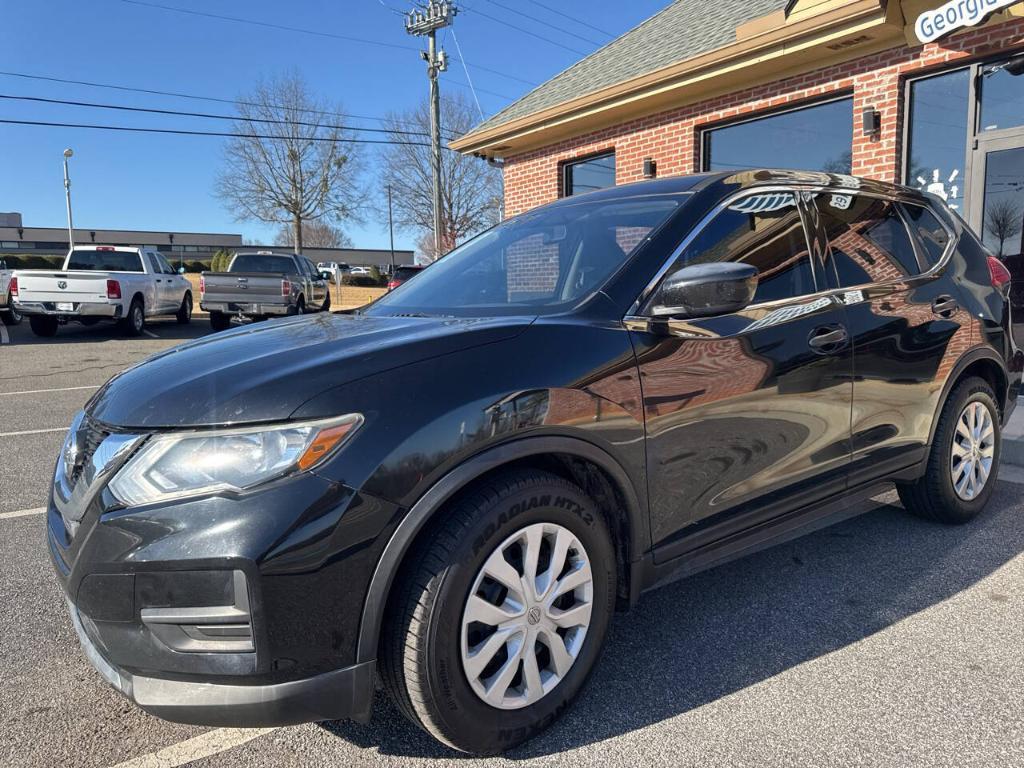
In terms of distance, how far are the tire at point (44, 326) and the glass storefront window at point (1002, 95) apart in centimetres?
1518

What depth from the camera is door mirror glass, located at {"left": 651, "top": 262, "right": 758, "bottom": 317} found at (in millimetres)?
2420

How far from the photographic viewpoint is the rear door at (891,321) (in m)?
3.21

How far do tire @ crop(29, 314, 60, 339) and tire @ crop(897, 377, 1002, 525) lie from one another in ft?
50.2

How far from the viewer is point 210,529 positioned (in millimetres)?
1789

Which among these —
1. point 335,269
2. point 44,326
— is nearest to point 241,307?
point 44,326

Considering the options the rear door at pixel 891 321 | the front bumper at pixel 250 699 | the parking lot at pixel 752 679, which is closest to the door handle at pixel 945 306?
the rear door at pixel 891 321

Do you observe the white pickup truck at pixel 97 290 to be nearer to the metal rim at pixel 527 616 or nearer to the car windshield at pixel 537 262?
the car windshield at pixel 537 262

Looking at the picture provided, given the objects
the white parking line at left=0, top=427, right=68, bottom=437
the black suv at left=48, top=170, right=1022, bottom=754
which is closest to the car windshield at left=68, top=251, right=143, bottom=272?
the white parking line at left=0, top=427, right=68, bottom=437

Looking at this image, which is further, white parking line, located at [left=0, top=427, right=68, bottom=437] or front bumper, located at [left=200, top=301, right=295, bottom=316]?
front bumper, located at [left=200, top=301, right=295, bottom=316]

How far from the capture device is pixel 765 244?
298cm

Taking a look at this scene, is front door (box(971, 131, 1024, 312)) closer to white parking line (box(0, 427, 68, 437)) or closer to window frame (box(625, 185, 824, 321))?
window frame (box(625, 185, 824, 321))

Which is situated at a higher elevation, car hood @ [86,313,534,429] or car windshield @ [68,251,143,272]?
car windshield @ [68,251,143,272]

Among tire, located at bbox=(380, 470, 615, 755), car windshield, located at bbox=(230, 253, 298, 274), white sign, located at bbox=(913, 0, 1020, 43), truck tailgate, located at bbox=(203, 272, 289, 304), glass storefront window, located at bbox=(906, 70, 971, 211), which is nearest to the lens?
tire, located at bbox=(380, 470, 615, 755)

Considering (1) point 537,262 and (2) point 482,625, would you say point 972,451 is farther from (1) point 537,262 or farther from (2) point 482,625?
(2) point 482,625
